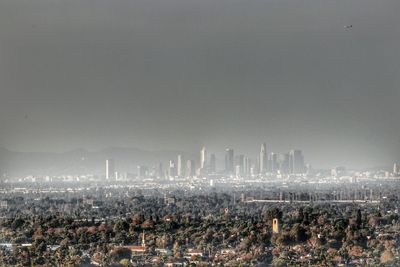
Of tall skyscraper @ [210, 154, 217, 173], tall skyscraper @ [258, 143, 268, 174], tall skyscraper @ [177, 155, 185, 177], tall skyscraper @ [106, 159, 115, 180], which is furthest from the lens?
tall skyscraper @ [106, 159, 115, 180]

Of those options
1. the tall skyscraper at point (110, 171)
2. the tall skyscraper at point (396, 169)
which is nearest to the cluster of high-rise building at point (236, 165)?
the tall skyscraper at point (110, 171)

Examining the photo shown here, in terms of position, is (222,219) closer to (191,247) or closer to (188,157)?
(191,247)

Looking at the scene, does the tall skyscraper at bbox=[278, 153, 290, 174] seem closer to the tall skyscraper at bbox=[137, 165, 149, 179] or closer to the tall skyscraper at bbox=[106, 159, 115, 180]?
the tall skyscraper at bbox=[137, 165, 149, 179]

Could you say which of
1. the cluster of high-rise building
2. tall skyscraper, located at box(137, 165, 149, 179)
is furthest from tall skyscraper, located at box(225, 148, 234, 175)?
tall skyscraper, located at box(137, 165, 149, 179)

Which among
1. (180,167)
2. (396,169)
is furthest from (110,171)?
(396,169)

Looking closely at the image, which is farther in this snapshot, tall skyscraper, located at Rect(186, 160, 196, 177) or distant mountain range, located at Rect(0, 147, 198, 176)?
tall skyscraper, located at Rect(186, 160, 196, 177)

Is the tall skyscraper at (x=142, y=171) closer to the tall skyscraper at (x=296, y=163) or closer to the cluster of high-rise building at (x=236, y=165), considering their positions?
the cluster of high-rise building at (x=236, y=165)
